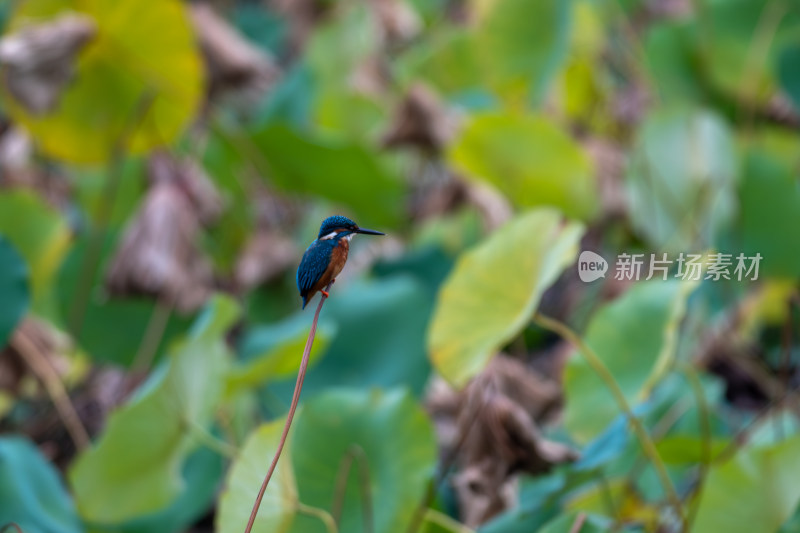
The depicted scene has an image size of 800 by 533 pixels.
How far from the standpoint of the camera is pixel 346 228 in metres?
0.27

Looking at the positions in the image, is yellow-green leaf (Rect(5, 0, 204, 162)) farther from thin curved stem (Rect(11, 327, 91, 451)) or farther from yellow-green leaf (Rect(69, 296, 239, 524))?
yellow-green leaf (Rect(69, 296, 239, 524))

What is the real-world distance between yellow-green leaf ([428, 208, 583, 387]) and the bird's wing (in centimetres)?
41

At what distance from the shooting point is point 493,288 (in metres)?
0.75

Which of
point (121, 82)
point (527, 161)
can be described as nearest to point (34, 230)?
point (121, 82)

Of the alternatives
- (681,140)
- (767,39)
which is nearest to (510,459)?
(681,140)

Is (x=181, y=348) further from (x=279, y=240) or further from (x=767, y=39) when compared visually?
(x=767, y=39)

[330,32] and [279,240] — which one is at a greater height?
[330,32]

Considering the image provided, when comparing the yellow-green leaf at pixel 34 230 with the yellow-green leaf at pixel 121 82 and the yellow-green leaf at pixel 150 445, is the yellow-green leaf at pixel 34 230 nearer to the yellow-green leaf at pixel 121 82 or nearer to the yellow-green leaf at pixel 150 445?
the yellow-green leaf at pixel 121 82

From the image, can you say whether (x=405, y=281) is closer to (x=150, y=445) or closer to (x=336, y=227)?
(x=150, y=445)

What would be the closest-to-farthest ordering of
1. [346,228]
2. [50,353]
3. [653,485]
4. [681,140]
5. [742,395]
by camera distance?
[346,228]
[653,485]
[50,353]
[742,395]
[681,140]

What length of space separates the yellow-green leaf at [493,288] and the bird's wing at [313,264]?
41 centimetres

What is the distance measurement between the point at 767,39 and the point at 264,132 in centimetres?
90

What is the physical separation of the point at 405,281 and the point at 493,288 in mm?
448

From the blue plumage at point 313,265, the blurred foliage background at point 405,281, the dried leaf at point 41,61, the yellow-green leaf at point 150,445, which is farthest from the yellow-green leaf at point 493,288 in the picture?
the dried leaf at point 41,61
